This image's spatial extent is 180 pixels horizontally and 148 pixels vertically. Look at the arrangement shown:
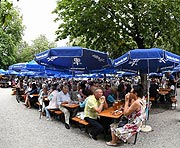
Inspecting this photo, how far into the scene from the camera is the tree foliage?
46.7 ft

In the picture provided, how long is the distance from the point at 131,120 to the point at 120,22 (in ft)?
31.3

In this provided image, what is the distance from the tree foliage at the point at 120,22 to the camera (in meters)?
14.2

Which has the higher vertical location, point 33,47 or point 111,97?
point 33,47

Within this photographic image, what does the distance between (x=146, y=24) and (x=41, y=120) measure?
25.6 ft

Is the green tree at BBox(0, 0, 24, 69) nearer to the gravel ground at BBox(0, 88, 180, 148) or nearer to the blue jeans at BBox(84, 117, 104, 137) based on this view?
the gravel ground at BBox(0, 88, 180, 148)

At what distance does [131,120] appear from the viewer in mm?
6777

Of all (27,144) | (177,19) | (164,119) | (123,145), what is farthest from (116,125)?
(177,19)

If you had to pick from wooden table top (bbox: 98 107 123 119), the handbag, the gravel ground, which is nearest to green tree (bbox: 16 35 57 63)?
the gravel ground

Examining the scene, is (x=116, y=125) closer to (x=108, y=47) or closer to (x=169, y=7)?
(x=169, y=7)

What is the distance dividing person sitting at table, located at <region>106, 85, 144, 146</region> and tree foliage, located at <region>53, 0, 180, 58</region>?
818cm

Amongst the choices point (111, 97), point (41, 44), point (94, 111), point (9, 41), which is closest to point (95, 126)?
point (94, 111)

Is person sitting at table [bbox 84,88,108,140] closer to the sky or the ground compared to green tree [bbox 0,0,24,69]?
closer to the ground

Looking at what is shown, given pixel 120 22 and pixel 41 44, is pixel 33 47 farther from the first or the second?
pixel 120 22

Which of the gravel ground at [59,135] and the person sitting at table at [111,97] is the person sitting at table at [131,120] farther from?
the person sitting at table at [111,97]
